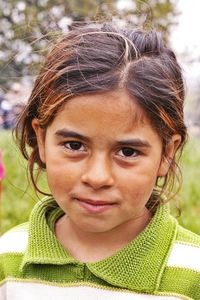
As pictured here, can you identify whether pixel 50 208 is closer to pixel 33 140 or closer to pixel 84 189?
pixel 33 140

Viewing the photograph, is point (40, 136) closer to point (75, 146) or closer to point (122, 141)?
point (75, 146)

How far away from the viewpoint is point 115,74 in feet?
7.23

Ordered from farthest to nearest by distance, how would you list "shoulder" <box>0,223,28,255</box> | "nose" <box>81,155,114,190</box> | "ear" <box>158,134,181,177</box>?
"shoulder" <box>0,223,28,255</box> < "ear" <box>158,134,181,177</box> < "nose" <box>81,155,114,190</box>

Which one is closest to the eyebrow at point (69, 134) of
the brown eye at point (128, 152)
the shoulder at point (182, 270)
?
the brown eye at point (128, 152)

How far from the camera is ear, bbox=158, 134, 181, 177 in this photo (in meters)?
2.34

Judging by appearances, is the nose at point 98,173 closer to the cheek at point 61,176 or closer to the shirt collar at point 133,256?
the cheek at point 61,176

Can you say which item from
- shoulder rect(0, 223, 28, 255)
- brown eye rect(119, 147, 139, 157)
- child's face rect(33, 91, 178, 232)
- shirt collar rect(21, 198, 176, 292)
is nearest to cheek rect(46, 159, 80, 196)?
child's face rect(33, 91, 178, 232)

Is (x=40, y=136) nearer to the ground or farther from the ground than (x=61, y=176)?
farther from the ground

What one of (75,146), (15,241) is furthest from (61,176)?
(15,241)

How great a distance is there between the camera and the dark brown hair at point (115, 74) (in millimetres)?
2201

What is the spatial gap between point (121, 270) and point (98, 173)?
1.31ft

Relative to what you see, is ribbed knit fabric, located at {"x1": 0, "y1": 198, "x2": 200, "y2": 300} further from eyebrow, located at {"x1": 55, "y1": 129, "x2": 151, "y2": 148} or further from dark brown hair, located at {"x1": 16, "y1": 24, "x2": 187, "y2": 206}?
eyebrow, located at {"x1": 55, "y1": 129, "x2": 151, "y2": 148}

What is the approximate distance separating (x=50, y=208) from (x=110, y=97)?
1.99 ft

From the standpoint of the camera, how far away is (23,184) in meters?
5.48
